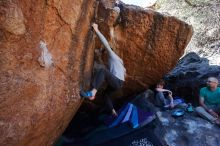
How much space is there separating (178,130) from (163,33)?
2432 mm

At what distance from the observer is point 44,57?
5832 mm

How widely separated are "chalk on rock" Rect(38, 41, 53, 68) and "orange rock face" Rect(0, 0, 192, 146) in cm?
8

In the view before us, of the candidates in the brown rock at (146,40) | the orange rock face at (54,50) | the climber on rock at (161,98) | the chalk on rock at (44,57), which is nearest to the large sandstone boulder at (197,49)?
the climber on rock at (161,98)

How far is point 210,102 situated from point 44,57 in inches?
170

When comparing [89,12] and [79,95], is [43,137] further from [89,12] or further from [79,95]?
[89,12]

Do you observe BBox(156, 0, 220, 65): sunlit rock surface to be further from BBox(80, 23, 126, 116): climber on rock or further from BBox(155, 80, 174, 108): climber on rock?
BBox(80, 23, 126, 116): climber on rock

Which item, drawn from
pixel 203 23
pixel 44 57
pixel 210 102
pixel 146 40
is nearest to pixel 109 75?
pixel 44 57

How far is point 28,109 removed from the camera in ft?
18.5

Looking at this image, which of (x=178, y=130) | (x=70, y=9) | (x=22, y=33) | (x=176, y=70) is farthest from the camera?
(x=176, y=70)

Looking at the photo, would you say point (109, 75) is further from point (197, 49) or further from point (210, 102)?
point (197, 49)

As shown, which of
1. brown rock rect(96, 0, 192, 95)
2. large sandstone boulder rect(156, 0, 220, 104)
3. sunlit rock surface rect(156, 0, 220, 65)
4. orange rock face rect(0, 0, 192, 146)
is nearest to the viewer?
orange rock face rect(0, 0, 192, 146)

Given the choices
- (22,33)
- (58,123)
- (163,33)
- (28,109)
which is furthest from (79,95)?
(163,33)

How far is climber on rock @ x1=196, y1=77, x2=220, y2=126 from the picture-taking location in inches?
315

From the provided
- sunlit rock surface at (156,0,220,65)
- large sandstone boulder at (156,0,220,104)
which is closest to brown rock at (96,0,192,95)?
large sandstone boulder at (156,0,220,104)
